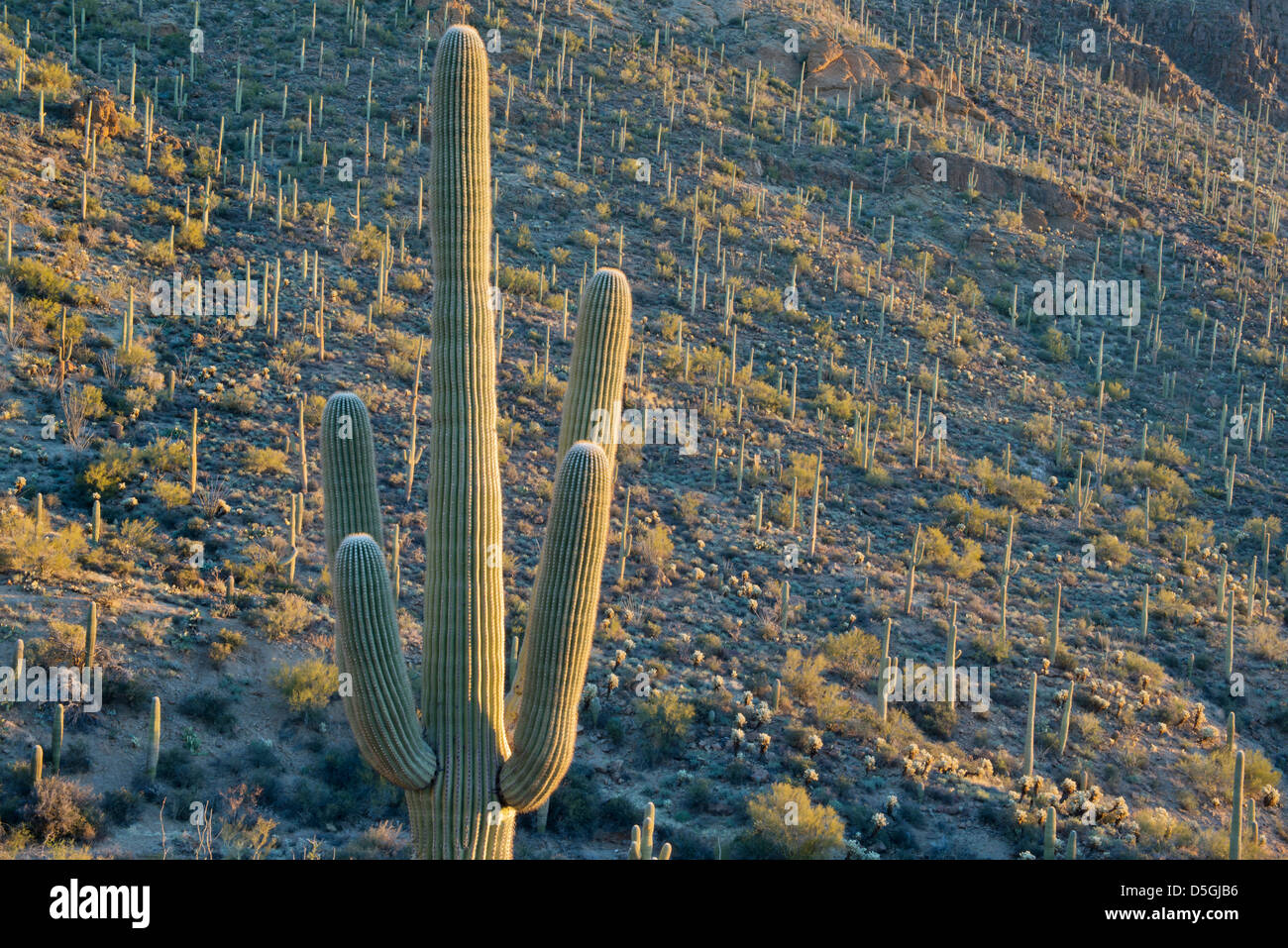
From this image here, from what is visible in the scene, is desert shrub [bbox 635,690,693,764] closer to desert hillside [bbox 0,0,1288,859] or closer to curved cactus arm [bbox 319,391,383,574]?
desert hillside [bbox 0,0,1288,859]

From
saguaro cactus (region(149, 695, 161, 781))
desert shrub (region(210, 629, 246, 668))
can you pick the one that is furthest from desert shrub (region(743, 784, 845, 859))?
desert shrub (region(210, 629, 246, 668))

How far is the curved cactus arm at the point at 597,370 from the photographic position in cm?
1052

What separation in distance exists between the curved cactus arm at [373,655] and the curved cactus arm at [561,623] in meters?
0.90

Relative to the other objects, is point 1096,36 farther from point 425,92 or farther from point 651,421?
point 651,421

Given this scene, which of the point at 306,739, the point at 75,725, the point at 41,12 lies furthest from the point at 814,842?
the point at 41,12

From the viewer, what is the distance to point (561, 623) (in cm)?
947

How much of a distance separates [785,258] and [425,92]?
34.0 ft

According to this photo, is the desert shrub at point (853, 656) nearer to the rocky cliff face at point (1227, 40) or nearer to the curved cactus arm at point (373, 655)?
the curved cactus arm at point (373, 655)

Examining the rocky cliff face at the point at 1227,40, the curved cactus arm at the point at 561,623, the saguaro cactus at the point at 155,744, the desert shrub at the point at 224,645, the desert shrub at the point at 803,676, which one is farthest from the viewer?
the rocky cliff face at the point at 1227,40

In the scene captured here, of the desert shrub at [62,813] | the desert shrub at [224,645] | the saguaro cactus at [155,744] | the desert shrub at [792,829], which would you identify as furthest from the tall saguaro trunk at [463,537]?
the desert shrub at [224,645]

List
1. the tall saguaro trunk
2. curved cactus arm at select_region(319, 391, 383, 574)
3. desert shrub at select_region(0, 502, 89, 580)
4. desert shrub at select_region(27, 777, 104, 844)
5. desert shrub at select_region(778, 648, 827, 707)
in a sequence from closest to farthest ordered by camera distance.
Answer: the tall saguaro trunk, curved cactus arm at select_region(319, 391, 383, 574), desert shrub at select_region(27, 777, 104, 844), desert shrub at select_region(0, 502, 89, 580), desert shrub at select_region(778, 648, 827, 707)

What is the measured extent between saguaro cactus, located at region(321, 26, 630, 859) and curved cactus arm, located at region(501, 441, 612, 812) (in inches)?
0.4

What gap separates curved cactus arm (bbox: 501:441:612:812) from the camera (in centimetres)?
939

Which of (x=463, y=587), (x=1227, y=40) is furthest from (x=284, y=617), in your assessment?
(x=1227, y=40)
